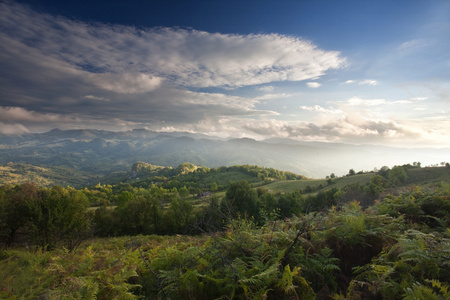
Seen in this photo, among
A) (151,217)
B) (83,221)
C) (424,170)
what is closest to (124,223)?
(151,217)

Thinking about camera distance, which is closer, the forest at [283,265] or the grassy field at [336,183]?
the forest at [283,265]

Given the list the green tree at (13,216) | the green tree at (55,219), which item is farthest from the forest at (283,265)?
the green tree at (13,216)

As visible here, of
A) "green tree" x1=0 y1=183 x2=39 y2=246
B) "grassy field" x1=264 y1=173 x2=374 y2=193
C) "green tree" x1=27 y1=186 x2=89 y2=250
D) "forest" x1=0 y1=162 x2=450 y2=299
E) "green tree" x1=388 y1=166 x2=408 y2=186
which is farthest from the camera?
"grassy field" x1=264 y1=173 x2=374 y2=193

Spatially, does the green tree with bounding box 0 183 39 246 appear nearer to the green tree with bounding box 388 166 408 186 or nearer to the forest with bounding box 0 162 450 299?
the forest with bounding box 0 162 450 299

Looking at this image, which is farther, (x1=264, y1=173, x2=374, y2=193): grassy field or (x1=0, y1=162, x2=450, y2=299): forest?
(x1=264, y1=173, x2=374, y2=193): grassy field

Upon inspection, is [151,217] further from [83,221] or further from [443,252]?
[443,252]

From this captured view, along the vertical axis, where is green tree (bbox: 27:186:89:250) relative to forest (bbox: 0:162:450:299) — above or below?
below

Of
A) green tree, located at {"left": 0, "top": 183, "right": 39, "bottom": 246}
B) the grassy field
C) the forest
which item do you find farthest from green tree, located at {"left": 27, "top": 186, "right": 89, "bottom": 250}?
the grassy field

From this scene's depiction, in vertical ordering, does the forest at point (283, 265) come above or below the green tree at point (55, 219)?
above

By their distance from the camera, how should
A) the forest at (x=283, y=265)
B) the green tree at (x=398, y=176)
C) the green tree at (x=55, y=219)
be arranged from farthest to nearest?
1. the green tree at (x=398, y=176)
2. the green tree at (x=55, y=219)
3. the forest at (x=283, y=265)

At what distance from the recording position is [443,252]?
4.17 metres

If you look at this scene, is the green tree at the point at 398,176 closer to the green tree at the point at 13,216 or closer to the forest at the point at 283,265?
the forest at the point at 283,265

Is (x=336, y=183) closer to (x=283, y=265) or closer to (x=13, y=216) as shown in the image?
(x=283, y=265)

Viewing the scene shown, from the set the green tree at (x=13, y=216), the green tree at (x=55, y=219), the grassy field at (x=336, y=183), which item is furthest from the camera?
the grassy field at (x=336, y=183)
